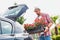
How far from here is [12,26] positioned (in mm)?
5562

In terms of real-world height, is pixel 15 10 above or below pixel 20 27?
above

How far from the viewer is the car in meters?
5.46

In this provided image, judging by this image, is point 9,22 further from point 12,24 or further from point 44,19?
point 44,19

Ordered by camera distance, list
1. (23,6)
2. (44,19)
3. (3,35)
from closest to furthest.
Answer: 1. (3,35)
2. (23,6)
3. (44,19)

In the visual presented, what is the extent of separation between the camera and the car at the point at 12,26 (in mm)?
5461

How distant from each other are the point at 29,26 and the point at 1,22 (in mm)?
797

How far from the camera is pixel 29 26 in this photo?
6027mm

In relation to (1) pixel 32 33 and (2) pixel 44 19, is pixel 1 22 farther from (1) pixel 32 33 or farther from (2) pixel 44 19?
(2) pixel 44 19

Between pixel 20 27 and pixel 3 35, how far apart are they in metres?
0.44

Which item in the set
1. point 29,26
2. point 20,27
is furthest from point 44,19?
point 20,27

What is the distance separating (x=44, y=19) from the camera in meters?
6.91

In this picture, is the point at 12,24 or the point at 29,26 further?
the point at 29,26

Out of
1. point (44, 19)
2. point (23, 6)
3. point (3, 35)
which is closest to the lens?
point (3, 35)

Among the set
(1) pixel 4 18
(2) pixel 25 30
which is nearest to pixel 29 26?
(2) pixel 25 30
